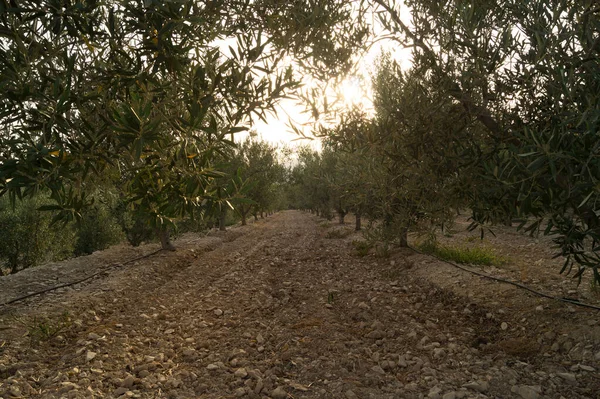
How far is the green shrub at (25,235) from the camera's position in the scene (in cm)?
1616

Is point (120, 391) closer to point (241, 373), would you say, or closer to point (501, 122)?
point (241, 373)

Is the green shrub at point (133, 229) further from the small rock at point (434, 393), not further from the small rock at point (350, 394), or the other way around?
the small rock at point (434, 393)

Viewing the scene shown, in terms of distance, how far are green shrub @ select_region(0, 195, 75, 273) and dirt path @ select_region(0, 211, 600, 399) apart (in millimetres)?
9406

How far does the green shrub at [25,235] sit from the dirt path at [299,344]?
9406mm

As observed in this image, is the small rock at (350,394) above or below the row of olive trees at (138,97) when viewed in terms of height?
below

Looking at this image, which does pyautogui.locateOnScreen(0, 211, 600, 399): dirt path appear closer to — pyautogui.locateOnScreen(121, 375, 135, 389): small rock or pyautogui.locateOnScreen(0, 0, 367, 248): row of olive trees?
pyautogui.locateOnScreen(121, 375, 135, 389): small rock

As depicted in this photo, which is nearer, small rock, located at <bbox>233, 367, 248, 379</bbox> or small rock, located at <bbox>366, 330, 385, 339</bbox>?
small rock, located at <bbox>233, 367, 248, 379</bbox>

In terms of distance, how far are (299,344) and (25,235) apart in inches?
638

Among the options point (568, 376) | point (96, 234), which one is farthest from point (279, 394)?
point (96, 234)

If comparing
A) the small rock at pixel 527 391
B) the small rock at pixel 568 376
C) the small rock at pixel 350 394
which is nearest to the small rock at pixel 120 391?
the small rock at pixel 350 394

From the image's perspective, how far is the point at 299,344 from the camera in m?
5.89

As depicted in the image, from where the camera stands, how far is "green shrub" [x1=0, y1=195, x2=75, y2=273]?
16.2 meters

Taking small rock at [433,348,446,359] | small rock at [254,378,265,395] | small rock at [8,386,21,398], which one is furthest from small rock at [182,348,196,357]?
small rock at [433,348,446,359]

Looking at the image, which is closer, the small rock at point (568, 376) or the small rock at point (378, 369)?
the small rock at point (568, 376)
